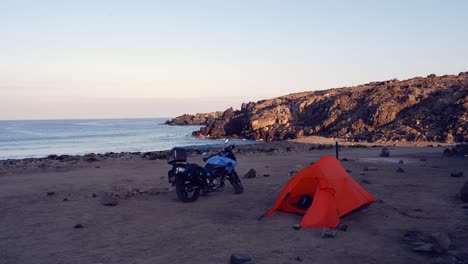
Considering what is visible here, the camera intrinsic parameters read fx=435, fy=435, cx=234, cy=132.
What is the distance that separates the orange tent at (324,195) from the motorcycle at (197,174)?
2.53 m

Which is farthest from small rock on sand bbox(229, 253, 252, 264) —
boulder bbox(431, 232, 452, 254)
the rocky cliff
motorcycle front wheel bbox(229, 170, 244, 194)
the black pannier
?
the rocky cliff

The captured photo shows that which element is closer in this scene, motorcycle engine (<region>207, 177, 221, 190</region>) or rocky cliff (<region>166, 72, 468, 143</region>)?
motorcycle engine (<region>207, 177, 221, 190</region>)

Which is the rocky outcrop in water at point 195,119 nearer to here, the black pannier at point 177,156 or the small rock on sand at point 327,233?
the black pannier at point 177,156

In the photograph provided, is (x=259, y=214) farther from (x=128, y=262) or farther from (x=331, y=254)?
(x=128, y=262)

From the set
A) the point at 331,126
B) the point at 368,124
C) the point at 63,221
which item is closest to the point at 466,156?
the point at 63,221

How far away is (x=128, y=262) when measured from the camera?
623 centimetres

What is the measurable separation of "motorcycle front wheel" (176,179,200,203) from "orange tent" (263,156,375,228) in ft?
8.28

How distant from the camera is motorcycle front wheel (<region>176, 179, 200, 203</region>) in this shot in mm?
10641

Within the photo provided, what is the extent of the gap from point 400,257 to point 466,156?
612 inches

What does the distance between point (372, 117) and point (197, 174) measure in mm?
31840

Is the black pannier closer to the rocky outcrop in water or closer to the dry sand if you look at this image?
the dry sand

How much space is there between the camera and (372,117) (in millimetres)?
39625

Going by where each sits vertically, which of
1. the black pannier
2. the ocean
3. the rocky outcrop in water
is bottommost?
the ocean

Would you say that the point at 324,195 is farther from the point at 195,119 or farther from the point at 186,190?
the point at 195,119
